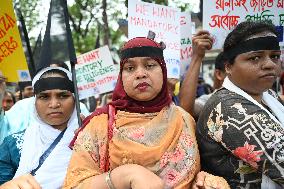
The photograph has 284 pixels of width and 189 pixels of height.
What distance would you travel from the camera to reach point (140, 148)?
199 centimetres

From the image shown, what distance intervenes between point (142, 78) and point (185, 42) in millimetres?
1871

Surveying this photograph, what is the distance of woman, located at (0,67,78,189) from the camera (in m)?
2.93

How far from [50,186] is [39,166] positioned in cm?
18

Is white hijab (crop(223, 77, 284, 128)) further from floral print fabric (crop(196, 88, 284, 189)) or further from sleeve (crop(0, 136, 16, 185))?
sleeve (crop(0, 136, 16, 185))

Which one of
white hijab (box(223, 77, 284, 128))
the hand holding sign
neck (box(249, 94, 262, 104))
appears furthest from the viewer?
the hand holding sign

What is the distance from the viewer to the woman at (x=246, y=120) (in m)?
1.93

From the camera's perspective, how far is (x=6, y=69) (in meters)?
3.86

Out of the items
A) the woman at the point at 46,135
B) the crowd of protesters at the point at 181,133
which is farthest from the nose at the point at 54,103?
the crowd of protesters at the point at 181,133

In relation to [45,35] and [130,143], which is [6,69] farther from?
[130,143]

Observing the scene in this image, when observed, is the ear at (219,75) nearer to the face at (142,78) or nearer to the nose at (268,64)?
A: the nose at (268,64)

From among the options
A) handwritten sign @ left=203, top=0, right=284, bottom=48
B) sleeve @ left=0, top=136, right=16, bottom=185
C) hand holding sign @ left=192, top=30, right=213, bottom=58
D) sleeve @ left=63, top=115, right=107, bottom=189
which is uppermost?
handwritten sign @ left=203, top=0, right=284, bottom=48

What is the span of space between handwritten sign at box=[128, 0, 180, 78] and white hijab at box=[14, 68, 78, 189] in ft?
3.01

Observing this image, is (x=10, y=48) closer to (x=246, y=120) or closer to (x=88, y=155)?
(x=88, y=155)

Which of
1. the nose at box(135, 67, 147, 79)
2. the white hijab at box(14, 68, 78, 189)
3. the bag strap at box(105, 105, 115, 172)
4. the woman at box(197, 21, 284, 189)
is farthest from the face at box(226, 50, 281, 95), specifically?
the white hijab at box(14, 68, 78, 189)
